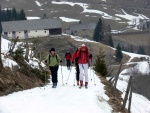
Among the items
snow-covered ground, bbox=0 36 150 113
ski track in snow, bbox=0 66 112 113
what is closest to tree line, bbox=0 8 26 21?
snow-covered ground, bbox=0 36 150 113

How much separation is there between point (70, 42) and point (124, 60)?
15.4m

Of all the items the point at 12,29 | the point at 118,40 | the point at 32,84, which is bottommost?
the point at 118,40

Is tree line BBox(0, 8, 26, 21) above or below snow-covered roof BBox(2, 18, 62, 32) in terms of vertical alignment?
above

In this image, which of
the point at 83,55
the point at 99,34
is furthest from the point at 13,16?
the point at 83,55

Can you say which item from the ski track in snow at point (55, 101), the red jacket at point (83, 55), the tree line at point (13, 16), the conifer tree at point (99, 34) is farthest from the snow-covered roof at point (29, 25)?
the ski track in snow at point (55, 101)

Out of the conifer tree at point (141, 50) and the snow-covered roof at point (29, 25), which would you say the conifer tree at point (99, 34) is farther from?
the conifer tree at point (141, 50)

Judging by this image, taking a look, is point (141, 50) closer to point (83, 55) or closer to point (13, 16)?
point (13, 16)

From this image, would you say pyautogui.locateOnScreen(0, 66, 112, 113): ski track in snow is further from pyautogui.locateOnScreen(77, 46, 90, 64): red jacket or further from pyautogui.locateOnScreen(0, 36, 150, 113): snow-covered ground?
pyautogui.locateOnScreen(77, 46, 90, 64): red jacket

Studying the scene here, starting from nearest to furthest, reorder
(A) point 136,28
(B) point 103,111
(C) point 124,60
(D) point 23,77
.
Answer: (B) point 103,111 < (D) point 23,77 < (C) point 124,60 < (A) point 136,28

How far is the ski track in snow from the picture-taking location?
39.8 feet

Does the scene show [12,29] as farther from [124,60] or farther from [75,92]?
[75,92]

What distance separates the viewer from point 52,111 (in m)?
12.0

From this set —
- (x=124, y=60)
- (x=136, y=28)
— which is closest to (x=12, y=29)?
(x=124, y=60)

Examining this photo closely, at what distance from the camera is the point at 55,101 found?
13.5 meters
